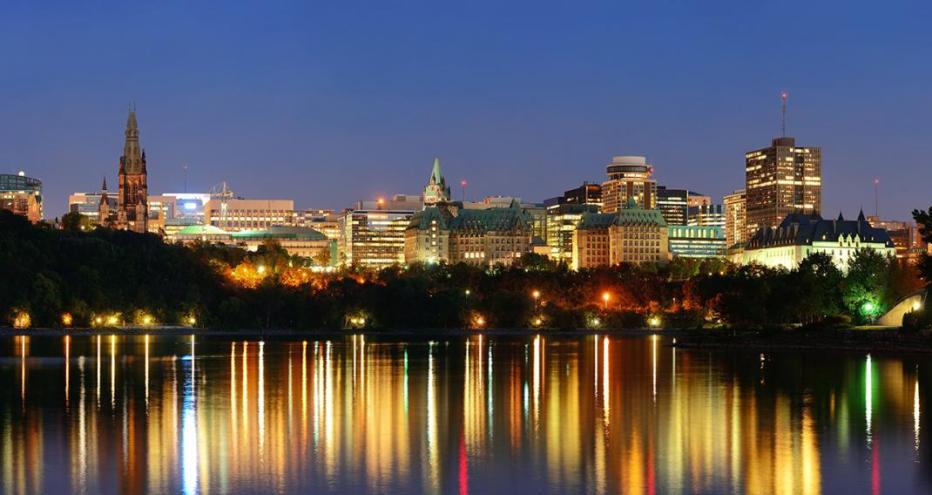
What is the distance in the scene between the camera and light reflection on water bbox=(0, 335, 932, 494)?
3828 centimetres

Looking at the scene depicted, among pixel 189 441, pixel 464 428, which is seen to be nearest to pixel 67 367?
pixel 189 441

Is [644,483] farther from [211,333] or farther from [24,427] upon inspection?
[211,333]

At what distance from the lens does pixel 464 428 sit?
50188 mm

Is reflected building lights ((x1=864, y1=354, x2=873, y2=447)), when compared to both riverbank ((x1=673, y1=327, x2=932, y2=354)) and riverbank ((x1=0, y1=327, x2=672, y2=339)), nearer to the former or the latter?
riverbank ((x1=673, y1=327, x2=932, y2=354))

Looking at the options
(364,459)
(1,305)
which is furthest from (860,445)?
(1,305)

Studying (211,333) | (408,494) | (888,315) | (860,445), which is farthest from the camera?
(211,333)

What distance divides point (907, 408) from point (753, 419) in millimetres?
8323

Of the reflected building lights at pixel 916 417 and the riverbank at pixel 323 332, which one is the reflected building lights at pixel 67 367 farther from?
the reflected building lights at pixel 916 417

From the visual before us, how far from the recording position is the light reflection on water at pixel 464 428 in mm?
38281

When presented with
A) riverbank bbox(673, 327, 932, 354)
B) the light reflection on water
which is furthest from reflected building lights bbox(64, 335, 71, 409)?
riverbank bbox(673, 327, 932, 354)

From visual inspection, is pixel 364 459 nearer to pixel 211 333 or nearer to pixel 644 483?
pixel 644 483

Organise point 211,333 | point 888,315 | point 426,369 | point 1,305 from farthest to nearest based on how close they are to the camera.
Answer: point 211,333 < point 1,305 < point 888,315 < point 426,369

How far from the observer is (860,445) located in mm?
45156

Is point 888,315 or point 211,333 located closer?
point 888,315
